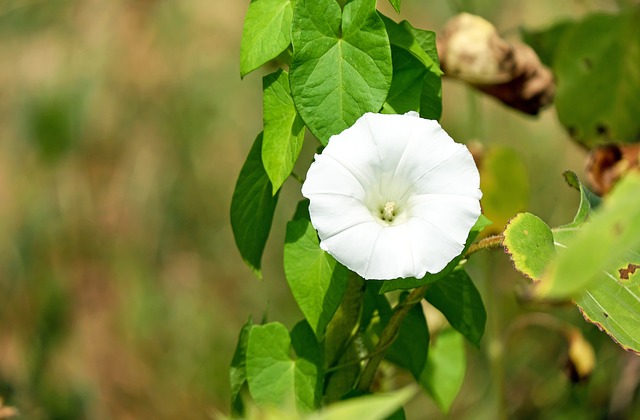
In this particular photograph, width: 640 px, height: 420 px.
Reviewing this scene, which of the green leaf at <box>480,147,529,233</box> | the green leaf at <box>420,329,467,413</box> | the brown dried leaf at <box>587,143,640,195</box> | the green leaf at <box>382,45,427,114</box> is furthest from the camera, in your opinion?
the green leaf at <box>480,147,529,233</box>

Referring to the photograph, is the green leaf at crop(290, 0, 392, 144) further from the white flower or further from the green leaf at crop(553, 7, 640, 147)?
the green leaf at crop(553, 7, 640, 147)

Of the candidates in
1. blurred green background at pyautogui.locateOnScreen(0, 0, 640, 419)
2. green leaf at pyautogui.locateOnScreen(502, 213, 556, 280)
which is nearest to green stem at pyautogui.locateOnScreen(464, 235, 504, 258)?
green leaf at pyautogui.locateOnScreen(502, 213, 556, 280)

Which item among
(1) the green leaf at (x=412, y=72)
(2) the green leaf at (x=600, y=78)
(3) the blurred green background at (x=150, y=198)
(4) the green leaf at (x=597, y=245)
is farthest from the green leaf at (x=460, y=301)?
(3) the blurred green background at (x=150, y=198)

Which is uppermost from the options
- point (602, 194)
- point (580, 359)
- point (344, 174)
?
→ point (344, 174)

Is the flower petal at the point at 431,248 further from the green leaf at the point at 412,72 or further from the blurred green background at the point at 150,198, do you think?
the blurred green background at the point at 150,198

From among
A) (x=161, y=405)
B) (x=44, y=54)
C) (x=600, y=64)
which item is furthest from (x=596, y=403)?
(x=44, y=54)

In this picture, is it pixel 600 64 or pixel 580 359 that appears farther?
pixel 600 64

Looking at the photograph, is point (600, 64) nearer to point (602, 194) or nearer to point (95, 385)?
point (602, 194)
